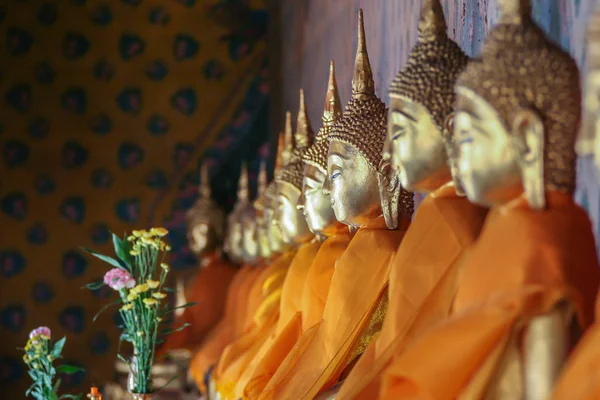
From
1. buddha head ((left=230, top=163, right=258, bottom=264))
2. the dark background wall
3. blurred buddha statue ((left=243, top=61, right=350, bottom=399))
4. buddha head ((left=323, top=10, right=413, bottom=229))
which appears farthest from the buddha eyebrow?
the dark background wall

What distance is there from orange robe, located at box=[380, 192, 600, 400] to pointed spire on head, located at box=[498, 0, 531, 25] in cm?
36

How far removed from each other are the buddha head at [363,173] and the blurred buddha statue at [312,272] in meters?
0.29

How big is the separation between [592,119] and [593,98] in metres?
0.04

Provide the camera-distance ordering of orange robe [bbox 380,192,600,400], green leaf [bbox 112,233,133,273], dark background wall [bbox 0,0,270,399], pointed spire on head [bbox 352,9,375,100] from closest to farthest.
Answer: orange robe [bbox 380,192,600,400]
pointed spire on head [bbox 352,9,375,100]
green leaf [bbox 112,233,133,273]
dark background wall [bbox 0,0,270,399]

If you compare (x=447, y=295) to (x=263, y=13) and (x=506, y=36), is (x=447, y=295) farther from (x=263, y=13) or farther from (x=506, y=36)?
(x=263, y=13)

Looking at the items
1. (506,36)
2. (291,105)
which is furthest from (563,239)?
(291,105)

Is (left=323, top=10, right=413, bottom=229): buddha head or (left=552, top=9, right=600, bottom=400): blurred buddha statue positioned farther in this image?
(left=323, top=10, right=413, bottom=229): buddha head

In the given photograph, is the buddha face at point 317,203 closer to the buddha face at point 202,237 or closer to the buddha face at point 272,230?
the buddha face at point 272,230

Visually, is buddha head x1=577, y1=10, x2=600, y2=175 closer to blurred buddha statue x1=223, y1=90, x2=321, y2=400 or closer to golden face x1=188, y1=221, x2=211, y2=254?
blurred buddha statue x1=223, y1=90, x2=321, y2=400

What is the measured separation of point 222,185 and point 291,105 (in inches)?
48.2

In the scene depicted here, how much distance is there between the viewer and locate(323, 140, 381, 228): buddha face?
2.71 meters

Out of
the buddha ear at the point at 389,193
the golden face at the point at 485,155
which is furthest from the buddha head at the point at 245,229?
the golden face at the point at 485,155

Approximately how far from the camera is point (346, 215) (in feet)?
8.98

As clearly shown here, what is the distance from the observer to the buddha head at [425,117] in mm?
2080
